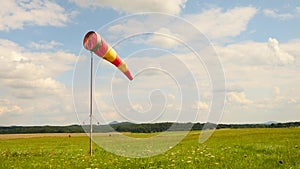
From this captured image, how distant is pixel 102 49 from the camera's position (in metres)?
15.8

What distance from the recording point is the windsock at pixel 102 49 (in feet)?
50.8

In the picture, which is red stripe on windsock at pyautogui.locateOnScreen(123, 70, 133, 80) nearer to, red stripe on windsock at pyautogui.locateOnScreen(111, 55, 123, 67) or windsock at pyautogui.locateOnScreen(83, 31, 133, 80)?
windsock at pyautogui.locateOnScreen(83, 31, 133, 80)

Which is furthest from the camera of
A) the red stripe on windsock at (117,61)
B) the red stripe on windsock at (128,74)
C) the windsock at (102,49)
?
the red stripe on windsock at (128,74)

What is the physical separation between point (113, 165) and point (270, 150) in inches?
289

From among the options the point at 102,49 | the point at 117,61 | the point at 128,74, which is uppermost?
the point at 102,49

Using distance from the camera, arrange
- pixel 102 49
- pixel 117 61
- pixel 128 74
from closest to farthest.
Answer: pixel 102 49 → pixel 117 61 → pixel 128 74

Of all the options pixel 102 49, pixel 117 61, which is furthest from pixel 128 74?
pixel 102 49

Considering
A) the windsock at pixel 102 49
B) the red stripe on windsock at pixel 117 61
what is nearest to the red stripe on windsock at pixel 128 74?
the windsock at pixel 102 49

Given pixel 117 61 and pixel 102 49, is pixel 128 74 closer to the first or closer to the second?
pixel 117 61

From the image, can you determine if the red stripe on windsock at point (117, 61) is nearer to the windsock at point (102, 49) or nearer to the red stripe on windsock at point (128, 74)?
the windsock at point (102, 49)

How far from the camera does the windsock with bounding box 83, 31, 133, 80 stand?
15.5 metres

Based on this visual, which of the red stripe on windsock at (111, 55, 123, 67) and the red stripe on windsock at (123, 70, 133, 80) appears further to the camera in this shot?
the red stripe on windsock at (123, 70, 133, 80)

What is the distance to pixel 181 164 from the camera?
12.6 metres

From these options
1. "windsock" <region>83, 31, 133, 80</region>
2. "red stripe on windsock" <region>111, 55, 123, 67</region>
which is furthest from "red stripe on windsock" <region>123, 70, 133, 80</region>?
"red stripe on windsock" <region>111, 55, 123, 67</region>
